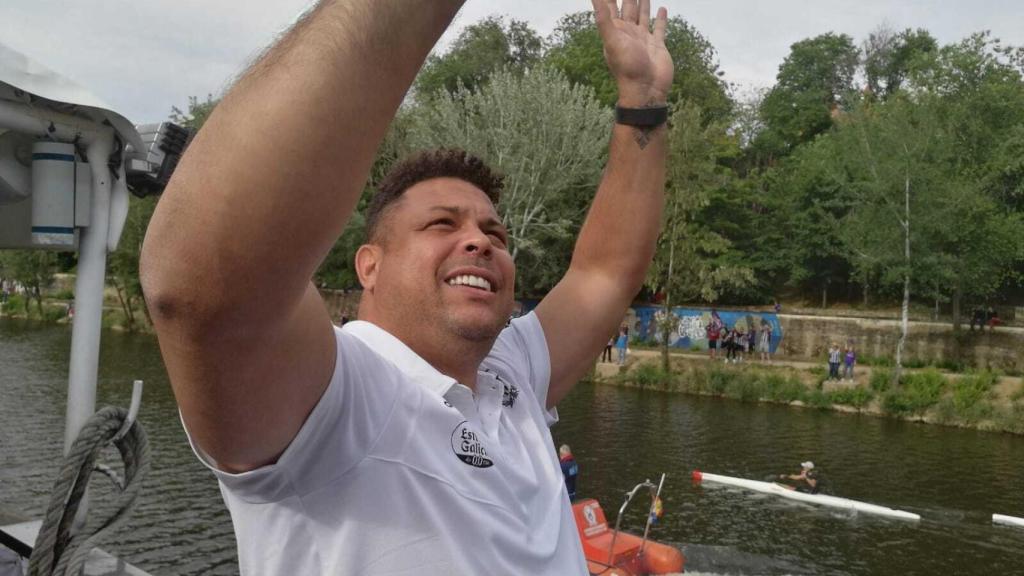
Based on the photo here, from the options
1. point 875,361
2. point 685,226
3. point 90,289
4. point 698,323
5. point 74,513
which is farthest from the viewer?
point 698,323

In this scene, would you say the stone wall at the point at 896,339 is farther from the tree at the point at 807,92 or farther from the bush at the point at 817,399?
the tree at the point at 807,92

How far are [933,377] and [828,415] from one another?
316 cm

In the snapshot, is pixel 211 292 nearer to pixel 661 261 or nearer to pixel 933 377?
pixel 933 377

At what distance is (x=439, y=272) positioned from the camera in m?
1.70

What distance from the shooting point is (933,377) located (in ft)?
75.7

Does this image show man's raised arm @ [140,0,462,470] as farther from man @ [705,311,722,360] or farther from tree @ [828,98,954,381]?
man @ [705,311,722,360]

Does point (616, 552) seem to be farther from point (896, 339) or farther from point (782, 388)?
point (896, 339)

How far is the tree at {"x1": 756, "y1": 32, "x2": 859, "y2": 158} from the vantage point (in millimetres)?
45969

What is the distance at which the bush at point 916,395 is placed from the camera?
22328 mm

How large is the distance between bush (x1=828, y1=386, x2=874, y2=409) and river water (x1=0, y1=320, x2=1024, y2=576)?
2.16 ft

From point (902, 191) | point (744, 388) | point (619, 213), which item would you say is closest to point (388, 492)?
point (619, 213)

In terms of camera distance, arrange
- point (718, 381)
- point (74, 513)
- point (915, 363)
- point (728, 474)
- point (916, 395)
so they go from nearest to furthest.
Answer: point (74, 513) → point (728, 474) → point (916, 395) → point (915, 363) → point (718, 381)

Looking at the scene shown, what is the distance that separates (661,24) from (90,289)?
3.07 m

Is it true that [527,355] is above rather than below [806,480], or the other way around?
above
